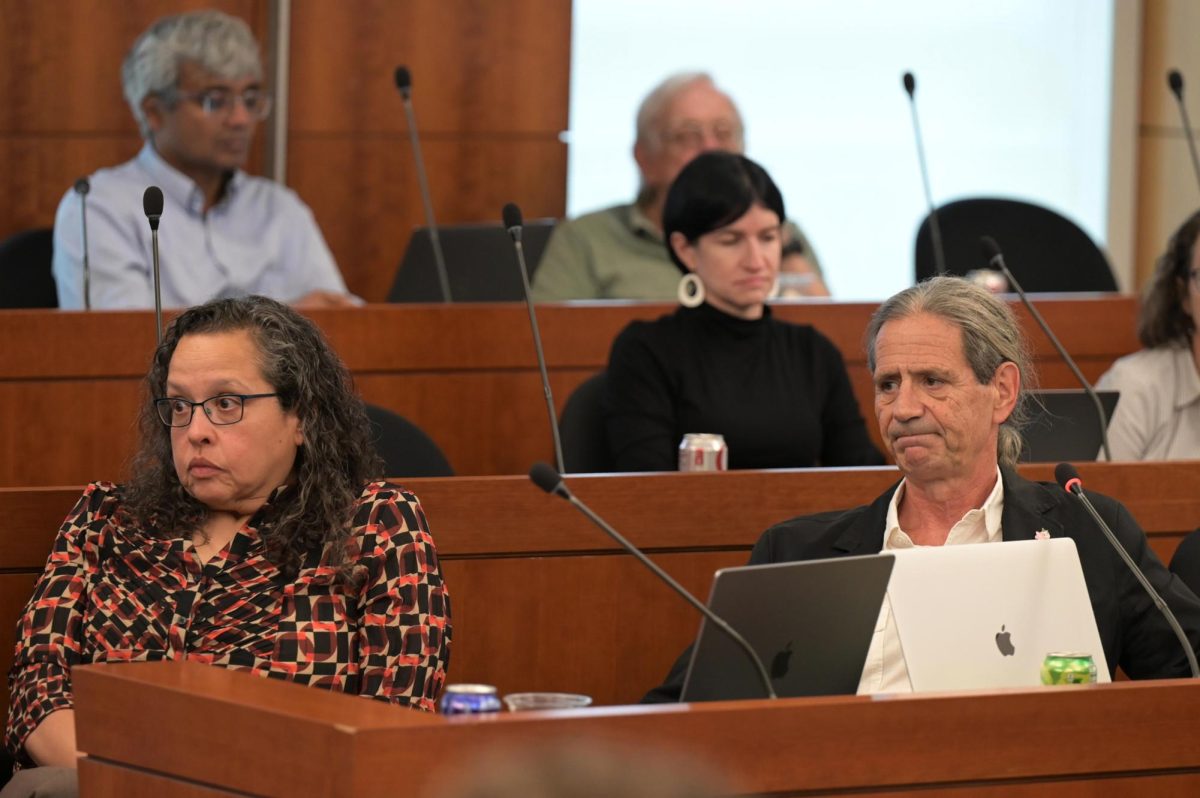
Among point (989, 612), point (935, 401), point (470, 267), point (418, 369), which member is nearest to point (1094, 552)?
point (935, 401)

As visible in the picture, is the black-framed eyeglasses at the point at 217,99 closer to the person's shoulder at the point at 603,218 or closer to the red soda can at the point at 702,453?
the person's shoulder at the point at 603,218

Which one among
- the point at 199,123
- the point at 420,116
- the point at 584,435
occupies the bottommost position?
the point at 584,435

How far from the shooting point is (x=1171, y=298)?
12.6ft

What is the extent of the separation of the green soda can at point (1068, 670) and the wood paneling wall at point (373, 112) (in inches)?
158

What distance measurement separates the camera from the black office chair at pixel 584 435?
3701 mm

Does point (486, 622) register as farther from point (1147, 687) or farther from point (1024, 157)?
point (1024, 157)

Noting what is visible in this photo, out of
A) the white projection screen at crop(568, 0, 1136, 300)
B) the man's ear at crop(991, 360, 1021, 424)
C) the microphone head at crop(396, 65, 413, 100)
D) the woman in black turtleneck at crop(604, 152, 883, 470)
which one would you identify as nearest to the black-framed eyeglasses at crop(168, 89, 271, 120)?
the microphone head at crop(396, 65, 413, 100)

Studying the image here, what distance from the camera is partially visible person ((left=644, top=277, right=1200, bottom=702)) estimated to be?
2.53 metres

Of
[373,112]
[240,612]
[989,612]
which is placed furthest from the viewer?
[373,112]

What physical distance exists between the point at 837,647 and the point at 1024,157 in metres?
5.13

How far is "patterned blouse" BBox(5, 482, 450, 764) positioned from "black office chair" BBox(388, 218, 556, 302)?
2276 mm

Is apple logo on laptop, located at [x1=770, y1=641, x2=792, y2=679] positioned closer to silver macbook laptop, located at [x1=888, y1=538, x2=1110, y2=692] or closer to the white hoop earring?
silver macbook laptop, located at [x1=888, y1=538, x2=1110, y2=692]

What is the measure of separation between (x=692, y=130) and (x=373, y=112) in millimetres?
1313

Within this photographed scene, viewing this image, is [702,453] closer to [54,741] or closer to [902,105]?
[54,741]
